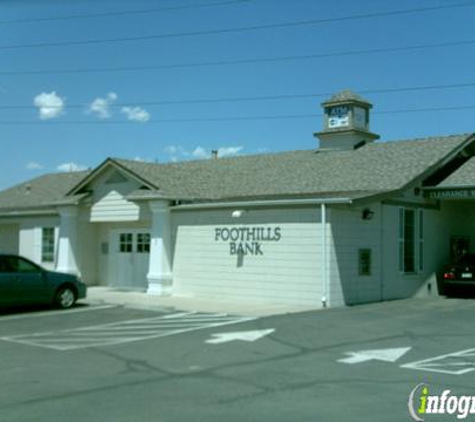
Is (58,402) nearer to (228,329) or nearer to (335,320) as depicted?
(228,329)

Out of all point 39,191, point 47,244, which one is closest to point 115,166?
point 47,244

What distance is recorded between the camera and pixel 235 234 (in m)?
20.2

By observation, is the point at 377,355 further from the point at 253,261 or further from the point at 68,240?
the point at 68,240

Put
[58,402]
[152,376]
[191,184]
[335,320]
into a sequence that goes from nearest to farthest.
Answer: [58,402]
[152,376]
[335,320]
[191,184]

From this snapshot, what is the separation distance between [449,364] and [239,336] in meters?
4.09

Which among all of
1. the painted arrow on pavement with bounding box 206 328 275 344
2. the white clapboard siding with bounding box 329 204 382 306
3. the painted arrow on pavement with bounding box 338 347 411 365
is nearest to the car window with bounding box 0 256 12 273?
the painted arrow on pavement with bounding box 206 328 275 344

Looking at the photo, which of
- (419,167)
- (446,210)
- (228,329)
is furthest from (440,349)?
(446,210)

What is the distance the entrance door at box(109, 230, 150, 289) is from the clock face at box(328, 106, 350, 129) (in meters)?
8.53

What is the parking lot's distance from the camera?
7594mm

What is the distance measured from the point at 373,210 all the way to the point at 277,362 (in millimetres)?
10047

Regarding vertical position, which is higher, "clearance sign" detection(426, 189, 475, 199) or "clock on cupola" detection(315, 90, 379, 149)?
"clock on cupola" detection(315, 90, 379, 149)

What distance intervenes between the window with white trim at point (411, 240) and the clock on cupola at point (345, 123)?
5.54 metres

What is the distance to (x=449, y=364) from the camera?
410 inches

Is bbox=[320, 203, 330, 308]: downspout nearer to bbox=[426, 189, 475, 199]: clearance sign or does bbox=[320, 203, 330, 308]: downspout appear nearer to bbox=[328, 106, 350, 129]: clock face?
bbox=[426, 189, 475, 199]: clearance sign
